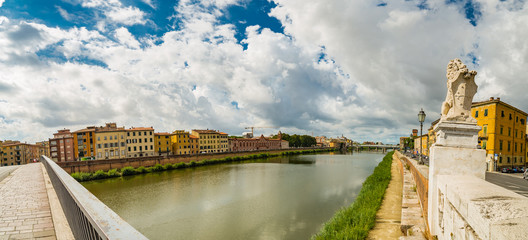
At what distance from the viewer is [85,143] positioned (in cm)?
4500

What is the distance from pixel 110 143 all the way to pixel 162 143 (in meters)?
10.9

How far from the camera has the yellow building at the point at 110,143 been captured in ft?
145

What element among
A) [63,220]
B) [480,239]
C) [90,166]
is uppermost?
[480,239]

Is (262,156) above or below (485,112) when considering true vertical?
below

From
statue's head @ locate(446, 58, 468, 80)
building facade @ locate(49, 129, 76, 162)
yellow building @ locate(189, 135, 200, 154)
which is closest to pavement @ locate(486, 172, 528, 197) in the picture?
statue's head @ locate(446, 58, 468, 80)

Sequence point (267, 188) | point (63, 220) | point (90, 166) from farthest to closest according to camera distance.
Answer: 1. point (90, 166)
2. point (267, 188)
3. point (63, 220)

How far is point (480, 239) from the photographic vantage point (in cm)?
155

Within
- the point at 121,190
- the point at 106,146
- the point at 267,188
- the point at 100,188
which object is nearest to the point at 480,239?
the point at 267,188

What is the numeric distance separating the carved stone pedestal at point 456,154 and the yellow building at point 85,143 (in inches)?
2197

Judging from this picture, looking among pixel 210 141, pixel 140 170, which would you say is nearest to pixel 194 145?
pixel 210 141

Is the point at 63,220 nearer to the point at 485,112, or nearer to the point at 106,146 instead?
the point at 485,112

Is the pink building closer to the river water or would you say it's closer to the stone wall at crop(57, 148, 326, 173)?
the stone wall at crop(57, 148, 326, 173)

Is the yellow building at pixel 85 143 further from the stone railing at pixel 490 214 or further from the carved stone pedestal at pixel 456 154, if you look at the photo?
the stone railing at pixel 490 214

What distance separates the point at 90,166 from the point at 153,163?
28.6 feet
